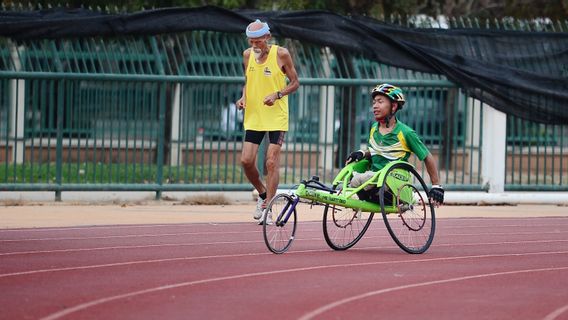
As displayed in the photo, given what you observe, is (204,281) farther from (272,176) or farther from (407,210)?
(272,176)

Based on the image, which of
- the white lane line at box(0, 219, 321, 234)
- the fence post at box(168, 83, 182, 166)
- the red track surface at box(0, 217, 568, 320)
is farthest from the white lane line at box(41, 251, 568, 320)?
the fence post at box(168, 83, 182, 166)

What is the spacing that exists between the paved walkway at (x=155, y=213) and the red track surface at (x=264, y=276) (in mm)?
Result: 851

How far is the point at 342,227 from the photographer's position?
1326cm

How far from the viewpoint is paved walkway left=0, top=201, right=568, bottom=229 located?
635 inches

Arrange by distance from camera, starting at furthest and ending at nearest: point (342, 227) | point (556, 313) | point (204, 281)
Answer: point (342, 227) < point (204, 281) < point (556, 313)

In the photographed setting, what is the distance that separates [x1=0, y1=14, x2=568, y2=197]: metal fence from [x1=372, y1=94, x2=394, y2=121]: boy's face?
6551 millimetres

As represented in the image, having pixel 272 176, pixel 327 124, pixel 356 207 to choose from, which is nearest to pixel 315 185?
pixel 356 207

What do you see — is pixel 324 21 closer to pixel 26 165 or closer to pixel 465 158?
pixel 465 158

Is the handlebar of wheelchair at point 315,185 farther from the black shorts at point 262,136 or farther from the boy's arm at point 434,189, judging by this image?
the black shorts at point 262,136

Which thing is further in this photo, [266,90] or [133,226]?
Result: [133,226]

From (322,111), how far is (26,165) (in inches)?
154

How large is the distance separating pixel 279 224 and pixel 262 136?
322 cm

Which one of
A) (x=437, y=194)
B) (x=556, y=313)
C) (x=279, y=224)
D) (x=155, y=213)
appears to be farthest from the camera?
(x=155, y=213)

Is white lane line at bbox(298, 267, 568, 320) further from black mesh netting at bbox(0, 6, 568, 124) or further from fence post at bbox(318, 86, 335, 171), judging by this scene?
black mesh netting at bbox(0, 6, 568, 124)
